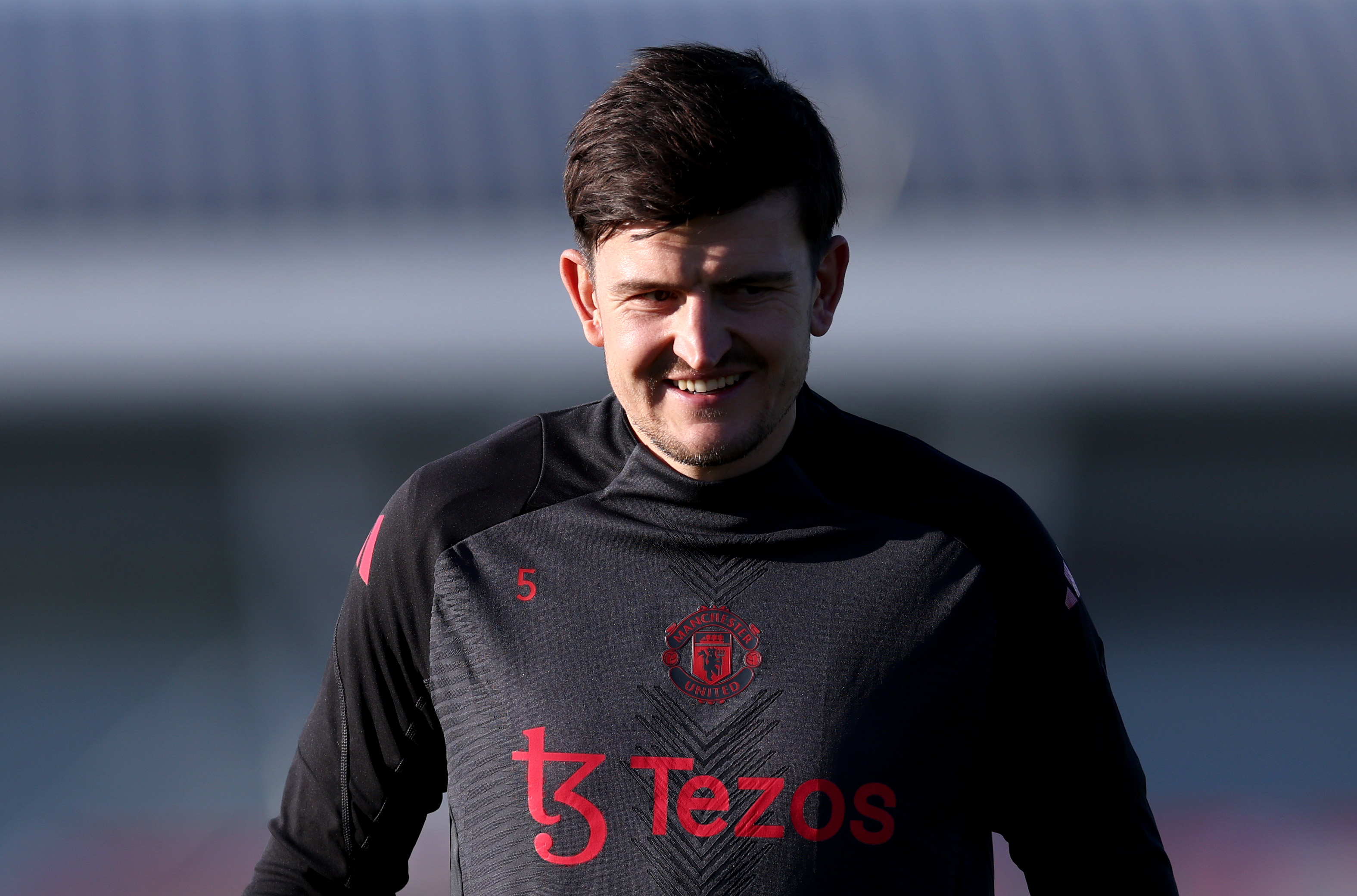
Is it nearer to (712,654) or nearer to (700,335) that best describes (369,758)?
(712,654)

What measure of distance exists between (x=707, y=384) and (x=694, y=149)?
27 centimetres

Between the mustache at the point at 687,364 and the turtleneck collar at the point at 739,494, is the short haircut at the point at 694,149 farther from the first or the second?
the turtleneck collar at the point at 739,494

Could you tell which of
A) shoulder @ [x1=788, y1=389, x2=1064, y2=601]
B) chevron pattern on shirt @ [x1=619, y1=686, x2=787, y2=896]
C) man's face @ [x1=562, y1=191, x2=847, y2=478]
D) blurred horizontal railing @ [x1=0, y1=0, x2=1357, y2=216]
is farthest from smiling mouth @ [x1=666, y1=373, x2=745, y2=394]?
blurred horizontal railing @ [x1=0, y1=0, x2=1357, y2=216]

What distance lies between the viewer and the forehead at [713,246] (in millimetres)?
1347

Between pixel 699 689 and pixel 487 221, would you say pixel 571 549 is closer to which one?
pixel 699 689

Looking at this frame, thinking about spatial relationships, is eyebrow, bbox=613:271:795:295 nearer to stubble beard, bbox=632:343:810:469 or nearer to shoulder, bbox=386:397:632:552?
stubble beard, bbox=632:343:810:469

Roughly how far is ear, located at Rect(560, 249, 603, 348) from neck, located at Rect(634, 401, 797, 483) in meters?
0.14

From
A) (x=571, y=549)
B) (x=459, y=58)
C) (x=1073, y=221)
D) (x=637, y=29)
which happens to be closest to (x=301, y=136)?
(x=459, y=58)

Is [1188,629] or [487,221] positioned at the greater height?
[487,221]

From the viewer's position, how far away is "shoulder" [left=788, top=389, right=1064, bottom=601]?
4.90ft

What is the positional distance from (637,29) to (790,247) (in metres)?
3.84

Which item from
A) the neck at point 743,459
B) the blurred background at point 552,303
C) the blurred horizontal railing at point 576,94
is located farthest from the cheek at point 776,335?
the blurred horizontal railing at point 576,94

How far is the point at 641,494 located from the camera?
1521 mm

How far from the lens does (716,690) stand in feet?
4.61
